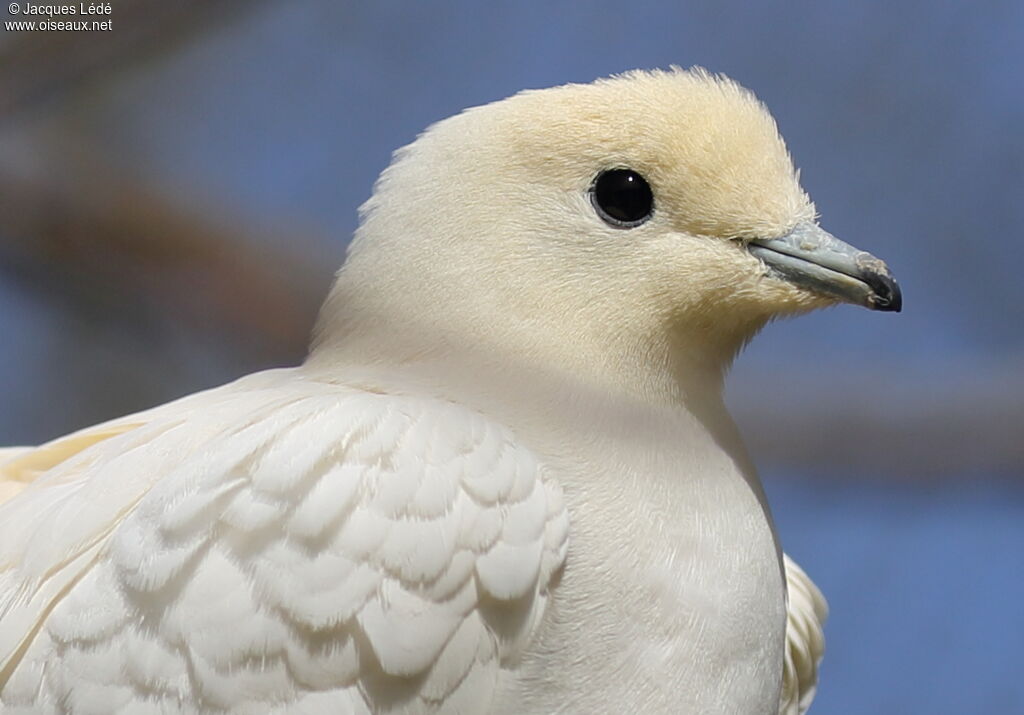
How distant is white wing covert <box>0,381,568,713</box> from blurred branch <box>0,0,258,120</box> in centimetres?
107

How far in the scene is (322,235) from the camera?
14.0 ft

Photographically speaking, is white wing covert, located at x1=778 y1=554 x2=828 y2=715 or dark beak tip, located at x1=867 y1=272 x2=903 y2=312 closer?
dark beak tip, located at x1=867 y1=272 x2=903 y2=312

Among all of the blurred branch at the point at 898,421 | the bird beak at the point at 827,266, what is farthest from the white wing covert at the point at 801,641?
the blurred branch at the point at 898,421

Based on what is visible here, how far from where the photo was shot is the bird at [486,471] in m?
2.22

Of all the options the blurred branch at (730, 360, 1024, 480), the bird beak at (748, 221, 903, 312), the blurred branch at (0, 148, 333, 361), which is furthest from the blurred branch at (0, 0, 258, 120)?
the blurred branch at (730, 360, 1024, 480)

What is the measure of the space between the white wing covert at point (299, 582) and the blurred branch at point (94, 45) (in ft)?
3.51

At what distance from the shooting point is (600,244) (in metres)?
2.63

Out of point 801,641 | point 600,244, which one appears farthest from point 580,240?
point 801,641

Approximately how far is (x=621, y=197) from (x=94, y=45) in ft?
3.89

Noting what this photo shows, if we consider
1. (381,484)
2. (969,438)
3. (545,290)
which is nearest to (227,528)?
(381,484)

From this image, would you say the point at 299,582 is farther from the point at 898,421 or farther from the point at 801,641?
the point at 898,421

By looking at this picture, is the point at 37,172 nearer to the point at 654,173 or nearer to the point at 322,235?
the point at 322,235

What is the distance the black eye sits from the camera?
2.64 metres

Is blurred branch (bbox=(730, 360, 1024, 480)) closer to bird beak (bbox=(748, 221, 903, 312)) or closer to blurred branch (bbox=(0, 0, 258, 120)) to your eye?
bird beak (bbox=(748, 221, 903, 312))
